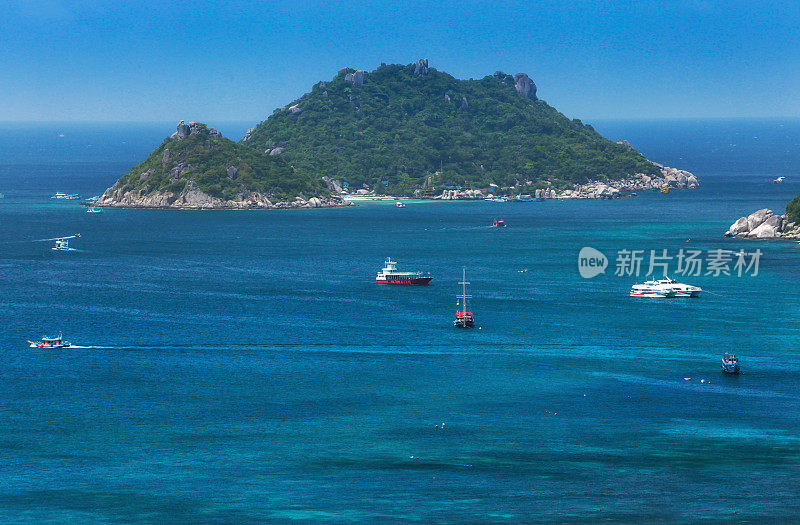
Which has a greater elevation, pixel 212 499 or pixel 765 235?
pixel 765 235

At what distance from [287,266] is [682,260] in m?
58.7

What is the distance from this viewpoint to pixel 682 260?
16200 centimetres

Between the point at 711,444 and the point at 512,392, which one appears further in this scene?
the point at 512,392

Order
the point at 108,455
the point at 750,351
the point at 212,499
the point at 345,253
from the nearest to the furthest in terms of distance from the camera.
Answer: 1. the point at 212,499
2. the point at 108,455
3. the point at 750,351
4. the point at 345,253

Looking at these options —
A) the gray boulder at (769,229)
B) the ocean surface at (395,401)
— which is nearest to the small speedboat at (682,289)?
the ocean surface at (395,401)

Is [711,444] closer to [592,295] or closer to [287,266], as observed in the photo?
[592,295]

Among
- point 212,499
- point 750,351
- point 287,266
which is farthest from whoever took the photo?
point 287,266

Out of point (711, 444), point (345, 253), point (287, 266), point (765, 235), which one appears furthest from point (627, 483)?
point (765, 235)

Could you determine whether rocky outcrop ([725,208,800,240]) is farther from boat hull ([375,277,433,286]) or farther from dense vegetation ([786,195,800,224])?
boat hull ([375,277,433,286])

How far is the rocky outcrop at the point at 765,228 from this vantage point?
18368 centimetres
